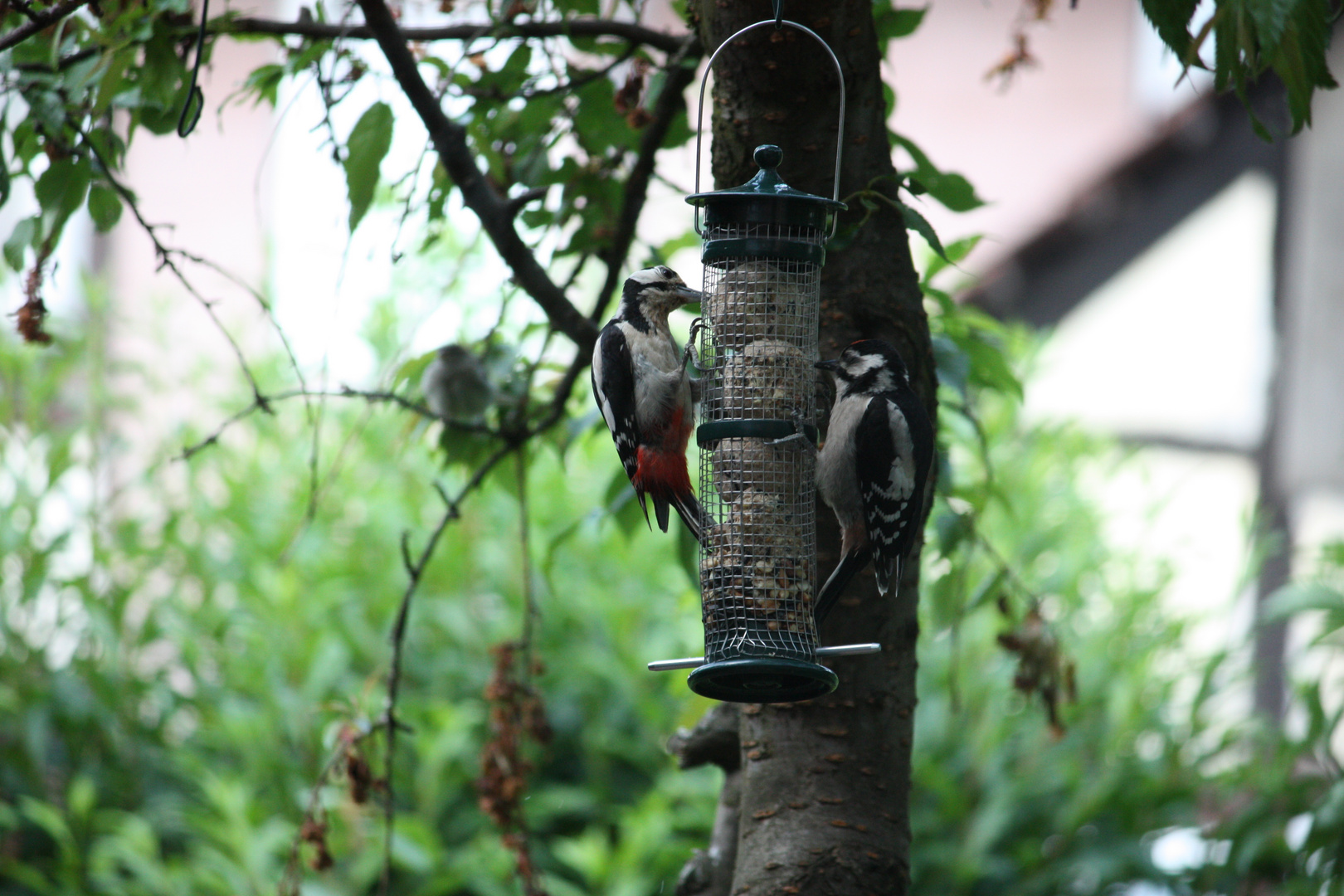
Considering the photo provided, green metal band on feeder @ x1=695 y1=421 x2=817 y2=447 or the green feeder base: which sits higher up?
green metal band on feeder @ x1=695 y1=421 x2=817 y2=447

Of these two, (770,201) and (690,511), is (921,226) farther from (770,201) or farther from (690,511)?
(690,511)

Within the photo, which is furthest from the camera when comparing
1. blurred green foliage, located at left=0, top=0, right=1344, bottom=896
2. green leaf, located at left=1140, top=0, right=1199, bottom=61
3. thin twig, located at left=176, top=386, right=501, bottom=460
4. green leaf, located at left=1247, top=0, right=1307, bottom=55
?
blurred green foliage, located at left=0, top=0, right=1344, bottom=896

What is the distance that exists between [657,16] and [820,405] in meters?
5.25

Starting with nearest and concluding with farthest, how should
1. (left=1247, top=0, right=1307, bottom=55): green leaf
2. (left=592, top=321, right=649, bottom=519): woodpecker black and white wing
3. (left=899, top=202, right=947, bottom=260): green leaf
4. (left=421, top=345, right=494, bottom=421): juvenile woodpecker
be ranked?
(left=1247, top=0, right=1307, bottom=55): green leaf → (left=899, top=202, right=947, bottom=260): green leaf → (left=592, top=321, right=649, bottom=519): woodpecker black and white wing → (left=421, top=345, right=494, bottom=421): juvenile woodpecker

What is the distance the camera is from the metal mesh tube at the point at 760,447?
2.28 metres

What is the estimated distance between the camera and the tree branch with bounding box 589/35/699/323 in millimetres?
2654

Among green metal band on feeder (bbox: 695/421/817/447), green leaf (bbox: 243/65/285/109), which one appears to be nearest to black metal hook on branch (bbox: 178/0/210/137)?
green leaf (bbox: 243/65/285/109)

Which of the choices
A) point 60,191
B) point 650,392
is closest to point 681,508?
point 650,392

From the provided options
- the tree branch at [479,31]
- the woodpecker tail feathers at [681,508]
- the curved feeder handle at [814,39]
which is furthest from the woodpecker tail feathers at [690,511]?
the tree branch at [479,31]

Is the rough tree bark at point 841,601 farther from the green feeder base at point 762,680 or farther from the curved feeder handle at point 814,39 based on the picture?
the green feeder base at point 762,680

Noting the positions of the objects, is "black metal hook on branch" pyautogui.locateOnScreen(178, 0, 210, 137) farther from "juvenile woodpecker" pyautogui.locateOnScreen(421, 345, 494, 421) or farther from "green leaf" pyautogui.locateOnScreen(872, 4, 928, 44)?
"green leaf" pyautogui.locateOnScreen(872, 4, 928, 44)

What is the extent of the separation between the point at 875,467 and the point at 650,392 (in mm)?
564

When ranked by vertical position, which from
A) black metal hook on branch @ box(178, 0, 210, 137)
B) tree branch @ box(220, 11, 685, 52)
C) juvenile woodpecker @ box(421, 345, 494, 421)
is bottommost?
juvenile woodpecker @ box(421, 345, 494, 421)

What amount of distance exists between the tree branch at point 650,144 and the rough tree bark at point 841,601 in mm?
277
